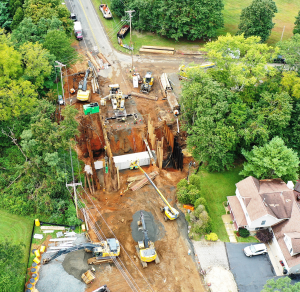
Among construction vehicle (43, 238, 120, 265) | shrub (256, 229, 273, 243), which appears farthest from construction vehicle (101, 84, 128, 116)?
shrub (256, 229, 273, 243)

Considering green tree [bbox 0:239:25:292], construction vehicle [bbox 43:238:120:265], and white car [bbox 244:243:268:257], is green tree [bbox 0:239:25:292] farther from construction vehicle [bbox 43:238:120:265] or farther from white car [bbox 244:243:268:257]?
white car [bbox 244:243:268:257]

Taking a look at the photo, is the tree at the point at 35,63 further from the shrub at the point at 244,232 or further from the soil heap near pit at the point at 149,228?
the shrub at the point at 244,232

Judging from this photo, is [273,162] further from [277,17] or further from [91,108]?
[277,17]

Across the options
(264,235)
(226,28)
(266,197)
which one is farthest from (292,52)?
(226,28)

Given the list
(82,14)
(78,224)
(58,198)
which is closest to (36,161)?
(58,198)

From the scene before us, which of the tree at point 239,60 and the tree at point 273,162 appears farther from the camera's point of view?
the tree at point 239,60

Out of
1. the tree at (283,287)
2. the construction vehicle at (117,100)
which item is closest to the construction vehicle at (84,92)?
the construction vehicle at (117,100)

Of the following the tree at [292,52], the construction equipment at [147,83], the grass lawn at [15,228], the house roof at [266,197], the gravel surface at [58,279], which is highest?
the tree at [292,52]
